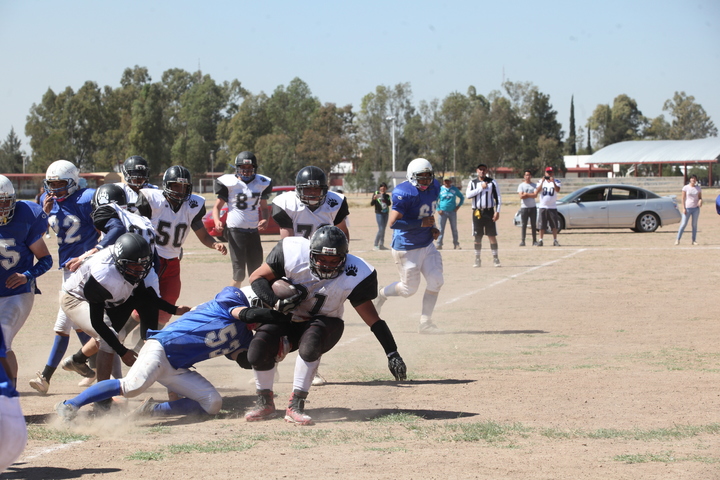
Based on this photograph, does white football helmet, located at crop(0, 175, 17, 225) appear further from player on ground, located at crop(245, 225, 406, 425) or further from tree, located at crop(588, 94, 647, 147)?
tree, located at crop(588, 94, 647, 147)

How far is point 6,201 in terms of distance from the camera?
6305 millimetres

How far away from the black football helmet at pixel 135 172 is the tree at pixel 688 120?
113 metres

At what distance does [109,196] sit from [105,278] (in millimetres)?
1300

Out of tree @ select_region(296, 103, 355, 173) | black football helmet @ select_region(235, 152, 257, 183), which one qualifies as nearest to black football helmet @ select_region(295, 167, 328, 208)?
black football helmet @ select_region(235, 152, 257, 183)

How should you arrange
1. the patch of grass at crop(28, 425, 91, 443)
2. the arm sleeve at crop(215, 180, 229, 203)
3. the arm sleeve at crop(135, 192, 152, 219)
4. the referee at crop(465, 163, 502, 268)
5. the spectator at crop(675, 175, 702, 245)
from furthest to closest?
the spectator at crop(675, 175, 702, 245) < the referee at crop(465, 163, 502, 268) < the arm sleeve at crop(215, 180, 229, 203) < the arm sleeve at crop(135, 192, 152, 219) < the patch of grass at crop(28, 425, 91, 443)

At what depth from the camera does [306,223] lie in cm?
789

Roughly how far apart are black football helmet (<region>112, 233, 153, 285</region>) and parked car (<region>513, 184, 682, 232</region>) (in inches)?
825

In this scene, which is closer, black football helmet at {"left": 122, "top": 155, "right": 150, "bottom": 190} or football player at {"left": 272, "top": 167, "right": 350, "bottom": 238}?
black football helmet at {"left": 122, "top": 155, "right": 150, "bottom": 190}

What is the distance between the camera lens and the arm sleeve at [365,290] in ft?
19.7

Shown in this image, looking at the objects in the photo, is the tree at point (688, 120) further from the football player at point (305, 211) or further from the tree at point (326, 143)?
the football player at point (305, 211)

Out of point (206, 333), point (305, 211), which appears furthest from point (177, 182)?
point (206, 333)

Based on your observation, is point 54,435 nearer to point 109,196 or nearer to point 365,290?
point 109,196

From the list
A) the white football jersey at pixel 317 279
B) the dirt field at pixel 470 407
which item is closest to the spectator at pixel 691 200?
the dirt field at pixel 470 407

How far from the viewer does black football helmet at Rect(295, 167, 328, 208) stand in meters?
7.49
